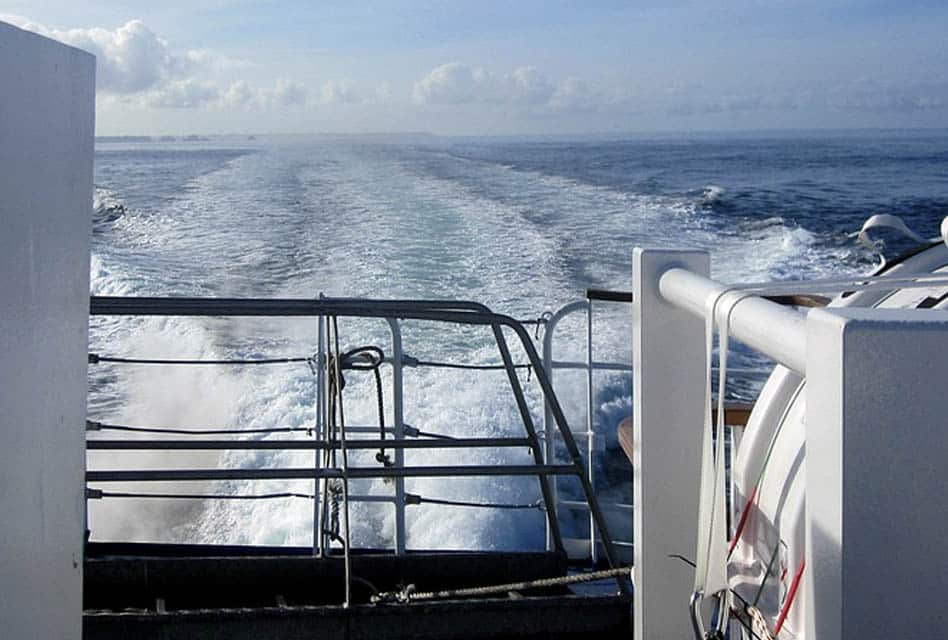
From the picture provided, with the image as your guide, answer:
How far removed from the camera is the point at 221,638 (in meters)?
2.31

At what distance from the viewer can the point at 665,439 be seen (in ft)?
3.81

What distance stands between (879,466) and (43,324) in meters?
0.50

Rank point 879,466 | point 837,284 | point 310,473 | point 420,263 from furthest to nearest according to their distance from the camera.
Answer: point 420,263 < point 310,473 < point 837,284 < point 879,466

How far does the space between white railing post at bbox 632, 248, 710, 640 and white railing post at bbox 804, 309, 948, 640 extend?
0.48 m

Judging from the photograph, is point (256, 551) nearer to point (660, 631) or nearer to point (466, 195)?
point (660, 631)

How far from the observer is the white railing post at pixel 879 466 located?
2.01ft

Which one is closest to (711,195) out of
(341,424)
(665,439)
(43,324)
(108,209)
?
(108,209)

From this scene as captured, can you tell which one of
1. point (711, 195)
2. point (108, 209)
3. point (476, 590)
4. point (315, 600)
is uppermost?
point (711, 195)

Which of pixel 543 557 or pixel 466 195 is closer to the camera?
pixel 543 557

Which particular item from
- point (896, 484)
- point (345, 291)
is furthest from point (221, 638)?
point (345, 291)

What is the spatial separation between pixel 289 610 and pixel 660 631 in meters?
1.29

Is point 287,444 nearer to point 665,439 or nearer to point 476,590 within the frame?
point 476,590

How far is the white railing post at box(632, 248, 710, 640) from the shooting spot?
115 cm

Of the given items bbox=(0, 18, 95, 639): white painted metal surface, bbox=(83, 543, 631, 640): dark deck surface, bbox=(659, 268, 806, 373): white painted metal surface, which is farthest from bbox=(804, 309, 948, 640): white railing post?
bbox=(83, 543, 631, 640): dark deck surface
